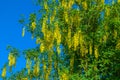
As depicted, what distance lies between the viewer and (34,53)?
26547 mm

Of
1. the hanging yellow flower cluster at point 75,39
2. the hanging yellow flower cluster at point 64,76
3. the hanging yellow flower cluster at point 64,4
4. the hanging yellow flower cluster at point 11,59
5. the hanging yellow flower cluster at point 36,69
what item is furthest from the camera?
the hanging yellow flower cluster at point 64,4

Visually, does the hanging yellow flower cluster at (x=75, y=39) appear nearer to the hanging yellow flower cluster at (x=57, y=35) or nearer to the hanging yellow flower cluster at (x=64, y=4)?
the hanging yellow flower cluster at (x=57, y=35)

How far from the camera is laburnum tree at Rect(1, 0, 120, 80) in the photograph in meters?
24.4

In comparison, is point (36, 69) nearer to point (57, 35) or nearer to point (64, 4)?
point (57, 35)

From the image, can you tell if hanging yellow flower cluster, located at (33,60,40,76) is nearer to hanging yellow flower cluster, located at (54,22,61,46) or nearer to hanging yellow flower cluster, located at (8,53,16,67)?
hanging yellow flower cluster, located at (8,53,16,67)

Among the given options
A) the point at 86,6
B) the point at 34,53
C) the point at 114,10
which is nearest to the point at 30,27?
the point at 34,53

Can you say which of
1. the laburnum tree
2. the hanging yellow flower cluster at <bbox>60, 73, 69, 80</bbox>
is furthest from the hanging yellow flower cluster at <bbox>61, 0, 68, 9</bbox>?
the hanging yellow flower cluster at <bbox>60, 73, 69, 80</bbox>

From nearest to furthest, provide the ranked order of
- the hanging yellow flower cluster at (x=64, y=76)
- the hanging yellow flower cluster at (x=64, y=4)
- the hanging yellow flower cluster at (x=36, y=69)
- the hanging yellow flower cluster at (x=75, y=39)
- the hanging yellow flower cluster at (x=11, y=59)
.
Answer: the hanging yellow flower cluster at (x=64, y=76) < the hanging yellow flower cluster at (x=75, y=39) < the hanging yellow flower cluster at (x=36, y=69) < the hanging yellow flower cluster at (x=11, y=59) < the hanging yellow flower cluster at (x=64, y=4)

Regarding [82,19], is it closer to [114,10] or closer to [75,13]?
[75,13]

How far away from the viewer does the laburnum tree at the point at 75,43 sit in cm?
2439

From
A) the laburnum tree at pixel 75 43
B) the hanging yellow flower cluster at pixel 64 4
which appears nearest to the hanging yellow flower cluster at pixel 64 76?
the laburnum tree at pixel 75 43

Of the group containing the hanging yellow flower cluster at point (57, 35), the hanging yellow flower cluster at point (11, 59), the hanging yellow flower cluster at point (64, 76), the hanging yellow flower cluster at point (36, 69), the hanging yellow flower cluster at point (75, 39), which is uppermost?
the hanging yellow flower cluster at point (57, 35)

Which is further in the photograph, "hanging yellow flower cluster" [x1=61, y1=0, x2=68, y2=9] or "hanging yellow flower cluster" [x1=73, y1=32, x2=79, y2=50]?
"hanging yellow flower cluster" [x1=61, y1=0, x2=68, y2=9]

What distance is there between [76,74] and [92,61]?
145 centimetres
